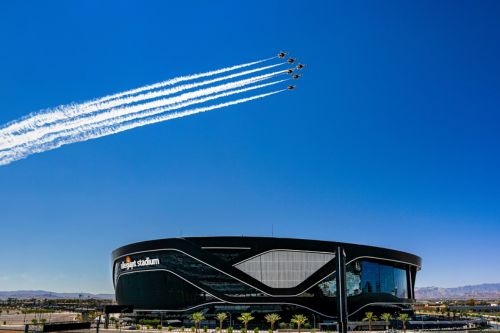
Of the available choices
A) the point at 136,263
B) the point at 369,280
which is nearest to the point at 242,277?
the point at 136,263

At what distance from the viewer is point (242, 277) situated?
10906cm

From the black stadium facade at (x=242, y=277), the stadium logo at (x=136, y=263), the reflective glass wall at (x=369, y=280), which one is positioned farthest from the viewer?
the stadium logo at (x=136, y=263)

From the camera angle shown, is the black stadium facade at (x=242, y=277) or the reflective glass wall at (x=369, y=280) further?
the reflective glass wall at (x=369, y=280)

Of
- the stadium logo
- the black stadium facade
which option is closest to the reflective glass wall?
the black stadium facade

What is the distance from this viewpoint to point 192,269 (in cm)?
11156

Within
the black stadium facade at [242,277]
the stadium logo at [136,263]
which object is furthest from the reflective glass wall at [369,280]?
the stadium logo at [136,263]

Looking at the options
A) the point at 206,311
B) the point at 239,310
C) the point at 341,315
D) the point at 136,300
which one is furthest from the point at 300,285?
the point at 341,315

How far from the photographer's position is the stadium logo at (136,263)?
384 ft

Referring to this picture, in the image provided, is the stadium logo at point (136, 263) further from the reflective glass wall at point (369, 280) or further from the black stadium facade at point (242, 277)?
the reflective glass wall at point (369, 280)

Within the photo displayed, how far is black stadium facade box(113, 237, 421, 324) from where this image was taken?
109 m

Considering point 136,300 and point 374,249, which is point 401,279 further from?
point 136,300

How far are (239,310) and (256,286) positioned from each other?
6.95m

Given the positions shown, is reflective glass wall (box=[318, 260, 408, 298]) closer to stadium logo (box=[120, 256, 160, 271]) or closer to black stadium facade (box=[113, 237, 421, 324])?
black stadium facade (box=[113, 237, 421, 324])

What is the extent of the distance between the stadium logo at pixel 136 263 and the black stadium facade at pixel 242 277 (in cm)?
26
